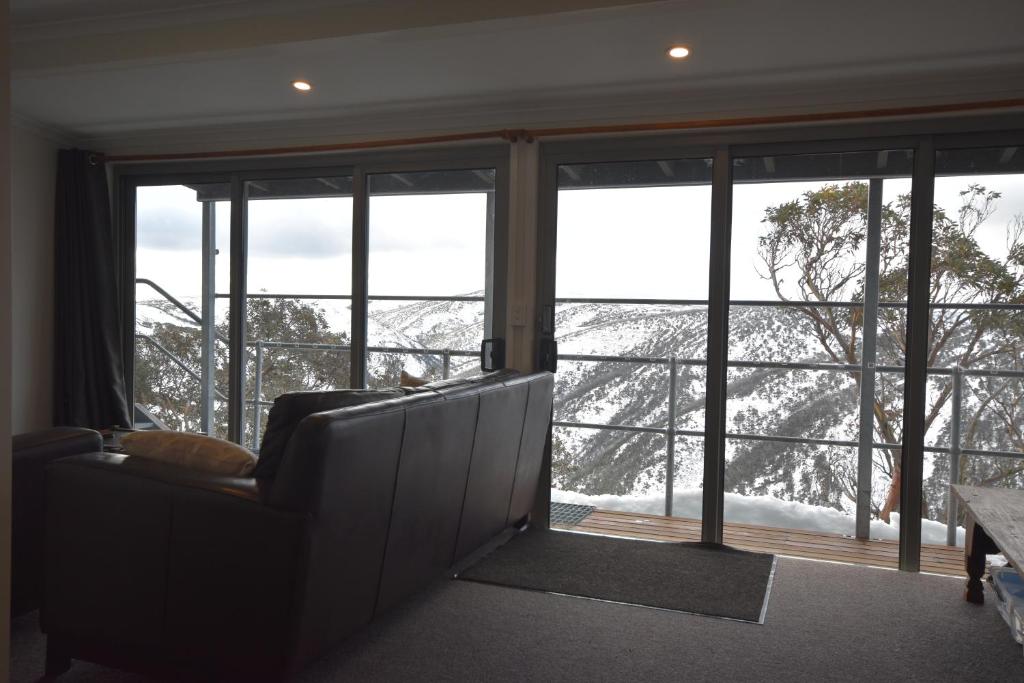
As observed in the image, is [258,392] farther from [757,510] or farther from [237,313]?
[757,510]

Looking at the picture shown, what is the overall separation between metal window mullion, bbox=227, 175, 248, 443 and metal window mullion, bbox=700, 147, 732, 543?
280 cm

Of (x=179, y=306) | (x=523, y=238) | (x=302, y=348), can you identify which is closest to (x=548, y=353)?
(x=523, y=238)

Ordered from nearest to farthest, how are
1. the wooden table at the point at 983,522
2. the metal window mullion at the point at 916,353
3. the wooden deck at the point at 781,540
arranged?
the wooden table at the point at 983,522 < the metal window mullion at the point at 916,353 < the wooden deck at the point at 781,540

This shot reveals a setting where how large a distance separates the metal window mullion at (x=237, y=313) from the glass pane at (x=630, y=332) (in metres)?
1.97

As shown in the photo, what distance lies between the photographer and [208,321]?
487 cm

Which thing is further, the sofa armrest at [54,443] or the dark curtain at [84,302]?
the dark curtain at [84,302]

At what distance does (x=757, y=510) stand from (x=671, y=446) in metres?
0.62

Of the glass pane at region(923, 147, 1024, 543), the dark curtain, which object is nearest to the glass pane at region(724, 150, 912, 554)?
the glass pane at region(923, 147, 1024, 543)

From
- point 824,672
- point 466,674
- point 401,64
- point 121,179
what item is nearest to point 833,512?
point 824,672

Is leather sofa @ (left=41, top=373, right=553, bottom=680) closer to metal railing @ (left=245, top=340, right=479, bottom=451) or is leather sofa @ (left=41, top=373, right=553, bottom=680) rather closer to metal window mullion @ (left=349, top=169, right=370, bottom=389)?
metal window mullion @ (left=349, top=169, right=370, bottom=389)

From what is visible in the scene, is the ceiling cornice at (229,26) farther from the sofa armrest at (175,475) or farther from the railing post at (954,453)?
the railing post at (954,453)

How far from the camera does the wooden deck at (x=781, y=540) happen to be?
11.6ft

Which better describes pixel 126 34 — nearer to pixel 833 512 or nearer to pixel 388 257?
pixel 388 257

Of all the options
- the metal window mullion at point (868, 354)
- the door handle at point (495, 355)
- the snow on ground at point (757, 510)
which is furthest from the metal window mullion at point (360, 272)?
the metal window mullion at point (868, 354)
